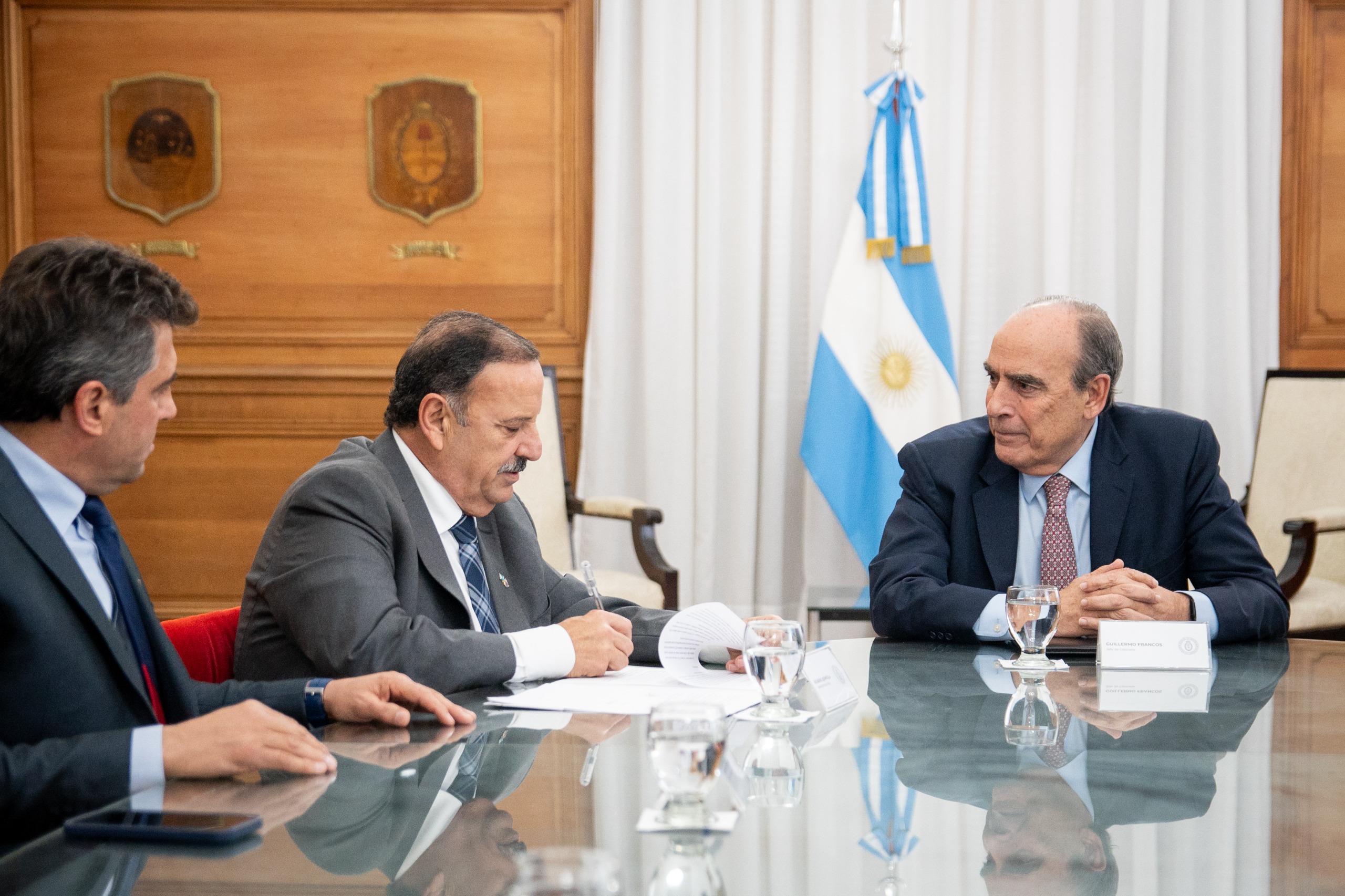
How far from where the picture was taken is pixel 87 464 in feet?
4.90

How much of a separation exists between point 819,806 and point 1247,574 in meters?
1.60

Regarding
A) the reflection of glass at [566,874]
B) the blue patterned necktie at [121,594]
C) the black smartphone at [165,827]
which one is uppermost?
the blue patterned necktie at [121,594]

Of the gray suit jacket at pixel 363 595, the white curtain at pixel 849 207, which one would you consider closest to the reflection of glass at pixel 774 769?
the gray suit jacket at pixel 363 595

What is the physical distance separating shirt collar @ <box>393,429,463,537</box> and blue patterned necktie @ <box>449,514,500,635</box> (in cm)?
3

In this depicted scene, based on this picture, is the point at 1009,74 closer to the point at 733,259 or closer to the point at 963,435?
the point at 733,259

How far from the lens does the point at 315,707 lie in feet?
5.27

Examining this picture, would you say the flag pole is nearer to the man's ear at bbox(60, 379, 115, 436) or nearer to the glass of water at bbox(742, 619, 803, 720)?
the glass of water at bbox(742, 619, 803, 720)

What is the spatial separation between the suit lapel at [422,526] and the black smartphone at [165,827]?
91cm

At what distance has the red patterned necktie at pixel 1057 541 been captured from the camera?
2541 millimetres

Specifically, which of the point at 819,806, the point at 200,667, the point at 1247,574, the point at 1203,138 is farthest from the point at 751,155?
the point at 819,806

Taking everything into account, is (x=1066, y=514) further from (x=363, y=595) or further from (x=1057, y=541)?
(x=363, y=595)

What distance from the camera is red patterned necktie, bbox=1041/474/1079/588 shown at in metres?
2.54

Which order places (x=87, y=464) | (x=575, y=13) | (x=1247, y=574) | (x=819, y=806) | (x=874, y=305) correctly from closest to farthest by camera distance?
1. (x=819, y=806)
2. (x=87, y=464)
3. (x=1247, y=574)
4. (x=874, y=305)
5. (x=575, y=13)

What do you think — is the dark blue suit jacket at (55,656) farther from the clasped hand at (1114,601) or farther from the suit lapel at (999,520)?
the suit lapel at (999,520)
